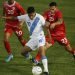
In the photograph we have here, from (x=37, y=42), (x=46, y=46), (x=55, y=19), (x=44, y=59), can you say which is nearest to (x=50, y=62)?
(x=46, y=46)

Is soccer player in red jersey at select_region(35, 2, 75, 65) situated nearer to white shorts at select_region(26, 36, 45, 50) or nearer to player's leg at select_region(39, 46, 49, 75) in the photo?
white shorts at select_region(26, 36, 45, 50)

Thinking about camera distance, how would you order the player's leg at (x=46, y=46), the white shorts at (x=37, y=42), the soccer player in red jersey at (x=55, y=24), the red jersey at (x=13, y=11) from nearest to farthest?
the white shorts at (x=37, y=42)
the player's leg at (x=46, y=46)
the soccer player in red jersey at (x=55, y=24)
the red jersey at (x=13, y=11)

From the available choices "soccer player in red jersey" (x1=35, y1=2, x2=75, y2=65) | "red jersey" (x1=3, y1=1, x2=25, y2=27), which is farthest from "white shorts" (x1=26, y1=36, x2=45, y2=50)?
"red jersey" (x1=3, y1=1, x2=25, y2=27)

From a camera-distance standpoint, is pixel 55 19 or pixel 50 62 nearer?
pixel 55 19

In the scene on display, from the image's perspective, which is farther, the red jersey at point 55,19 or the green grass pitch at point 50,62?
the red jersey at point 55,19

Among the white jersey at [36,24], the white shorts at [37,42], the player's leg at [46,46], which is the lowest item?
the player's leg at [46,46]

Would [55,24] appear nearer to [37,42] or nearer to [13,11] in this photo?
[37,42]

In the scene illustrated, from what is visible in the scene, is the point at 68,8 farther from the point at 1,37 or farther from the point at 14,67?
the point at 14,67

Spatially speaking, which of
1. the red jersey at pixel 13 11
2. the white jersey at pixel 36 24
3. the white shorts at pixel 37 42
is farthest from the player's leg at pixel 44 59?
the red jersey at pixel 13 11

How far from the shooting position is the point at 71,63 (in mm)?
15430

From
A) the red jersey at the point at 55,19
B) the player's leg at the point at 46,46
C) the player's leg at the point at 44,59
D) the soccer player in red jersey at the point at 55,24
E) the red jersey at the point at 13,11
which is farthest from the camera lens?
the red jersey at the point at 13,11

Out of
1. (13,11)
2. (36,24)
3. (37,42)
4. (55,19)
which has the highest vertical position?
(36,24)

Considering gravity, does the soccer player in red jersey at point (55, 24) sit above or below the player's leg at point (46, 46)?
above

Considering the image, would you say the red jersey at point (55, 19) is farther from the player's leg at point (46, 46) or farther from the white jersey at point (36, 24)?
the white jersey at point (36, 24)
